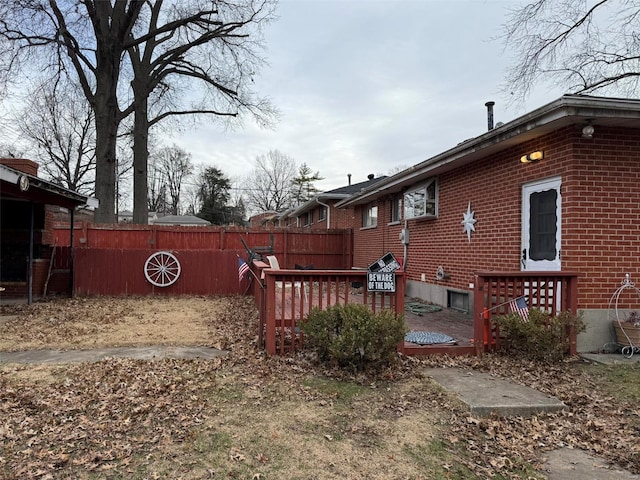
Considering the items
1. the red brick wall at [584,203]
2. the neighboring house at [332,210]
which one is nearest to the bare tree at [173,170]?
the neighboring house at [332,210]

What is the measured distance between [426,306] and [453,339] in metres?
2.90

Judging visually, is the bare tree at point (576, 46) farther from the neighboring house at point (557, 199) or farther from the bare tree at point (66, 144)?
the bare tree at point (66, 144)

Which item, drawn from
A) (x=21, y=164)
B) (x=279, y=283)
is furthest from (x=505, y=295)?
(x=21, y=164)

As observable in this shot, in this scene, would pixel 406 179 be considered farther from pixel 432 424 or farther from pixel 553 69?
pixel 553 69

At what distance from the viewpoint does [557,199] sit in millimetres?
5328

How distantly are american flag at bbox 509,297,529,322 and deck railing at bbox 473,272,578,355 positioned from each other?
0.04 m

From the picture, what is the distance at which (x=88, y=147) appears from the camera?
35.4 m

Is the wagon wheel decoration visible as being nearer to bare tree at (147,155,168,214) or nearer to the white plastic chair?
the white plastic chair

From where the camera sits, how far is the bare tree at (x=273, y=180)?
5059 cm

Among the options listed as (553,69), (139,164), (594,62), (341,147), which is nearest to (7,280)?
(139,164)

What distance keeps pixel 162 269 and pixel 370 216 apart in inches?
250

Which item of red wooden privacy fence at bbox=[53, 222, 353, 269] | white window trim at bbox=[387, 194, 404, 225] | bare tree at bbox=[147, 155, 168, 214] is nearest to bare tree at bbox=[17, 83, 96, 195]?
bare tree at bbox=[147, 155, 168, 214]

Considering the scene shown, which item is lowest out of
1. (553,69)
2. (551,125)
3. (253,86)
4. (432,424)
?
(432,424)

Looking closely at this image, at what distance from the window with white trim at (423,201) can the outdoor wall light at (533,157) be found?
2892 millimetres
